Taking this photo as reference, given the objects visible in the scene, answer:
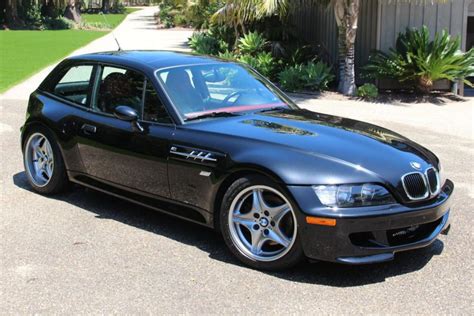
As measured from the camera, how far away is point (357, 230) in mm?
3934

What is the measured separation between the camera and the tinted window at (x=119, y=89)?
530 centimetres

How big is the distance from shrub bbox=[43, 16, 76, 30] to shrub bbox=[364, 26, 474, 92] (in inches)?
1719

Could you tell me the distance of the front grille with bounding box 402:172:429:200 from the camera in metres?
4.12

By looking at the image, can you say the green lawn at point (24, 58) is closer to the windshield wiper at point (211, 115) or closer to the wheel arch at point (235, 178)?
the windshield wiper at point (211, 115)

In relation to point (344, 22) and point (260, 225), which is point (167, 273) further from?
point (344, 22)

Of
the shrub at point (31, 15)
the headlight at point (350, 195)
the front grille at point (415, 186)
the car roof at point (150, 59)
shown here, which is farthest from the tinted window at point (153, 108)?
the shrub at point (31, 15)

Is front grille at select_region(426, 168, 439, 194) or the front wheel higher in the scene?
front grille at select_region(426, 168, 439, 194)

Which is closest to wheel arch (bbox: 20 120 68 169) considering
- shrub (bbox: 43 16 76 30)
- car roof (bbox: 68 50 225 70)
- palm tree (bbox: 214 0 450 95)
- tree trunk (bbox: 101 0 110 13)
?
car roof (bbox: 68 50 225 70)

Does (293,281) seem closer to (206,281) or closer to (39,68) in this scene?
(206,281)

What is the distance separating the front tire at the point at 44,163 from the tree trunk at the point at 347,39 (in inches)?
395

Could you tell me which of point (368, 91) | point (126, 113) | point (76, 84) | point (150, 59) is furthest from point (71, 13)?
point (126, 113)

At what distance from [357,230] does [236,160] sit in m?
1.01

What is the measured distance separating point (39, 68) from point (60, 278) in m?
16.7

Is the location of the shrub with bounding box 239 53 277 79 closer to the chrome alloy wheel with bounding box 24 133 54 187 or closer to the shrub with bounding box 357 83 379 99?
the shrub with bounding box 357 83 379 99
